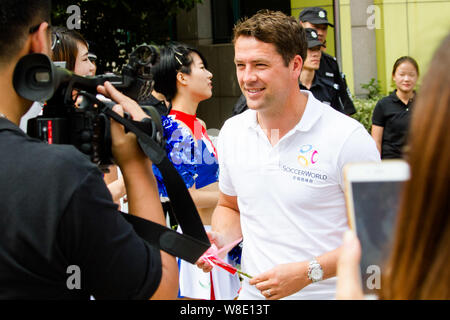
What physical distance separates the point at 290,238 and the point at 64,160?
4.33 feet

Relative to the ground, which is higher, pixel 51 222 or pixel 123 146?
pixel 123 146

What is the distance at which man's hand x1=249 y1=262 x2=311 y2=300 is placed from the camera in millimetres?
2301

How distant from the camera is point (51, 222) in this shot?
129cm

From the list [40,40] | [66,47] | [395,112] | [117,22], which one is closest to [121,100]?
[40,40]

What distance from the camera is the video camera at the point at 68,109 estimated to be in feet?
4.61

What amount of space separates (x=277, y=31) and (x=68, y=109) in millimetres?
1371

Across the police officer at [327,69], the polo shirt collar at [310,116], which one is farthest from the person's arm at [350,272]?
the police officer at [327,69]

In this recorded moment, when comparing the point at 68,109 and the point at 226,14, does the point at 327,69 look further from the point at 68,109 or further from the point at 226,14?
the point at 226,14

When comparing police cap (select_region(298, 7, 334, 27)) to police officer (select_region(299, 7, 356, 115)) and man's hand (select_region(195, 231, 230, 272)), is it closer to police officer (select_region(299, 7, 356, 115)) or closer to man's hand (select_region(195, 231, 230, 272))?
police officer (select_region(299, 7, 356, 115))

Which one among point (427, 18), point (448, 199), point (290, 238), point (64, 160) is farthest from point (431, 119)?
point (427, 18)

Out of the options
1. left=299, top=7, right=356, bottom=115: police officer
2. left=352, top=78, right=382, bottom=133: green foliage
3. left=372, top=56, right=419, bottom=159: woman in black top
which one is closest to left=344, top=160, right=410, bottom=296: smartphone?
left=299, top=7, right=356, bottom=115: police officer

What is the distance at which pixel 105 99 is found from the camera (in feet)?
5.40

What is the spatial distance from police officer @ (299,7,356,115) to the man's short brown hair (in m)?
2.12

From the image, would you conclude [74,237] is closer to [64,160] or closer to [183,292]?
[64,160]
